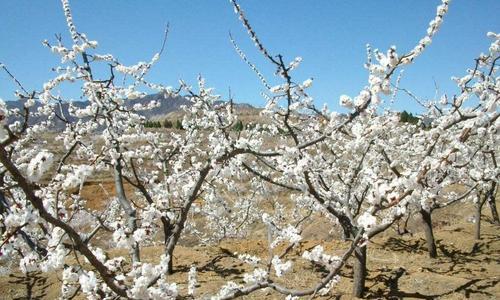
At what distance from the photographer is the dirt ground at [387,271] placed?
10125mm

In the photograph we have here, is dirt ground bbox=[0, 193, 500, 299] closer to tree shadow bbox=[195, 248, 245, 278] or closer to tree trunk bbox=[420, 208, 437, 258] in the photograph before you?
tree shadow bbox=[195, 248, 245, 278]

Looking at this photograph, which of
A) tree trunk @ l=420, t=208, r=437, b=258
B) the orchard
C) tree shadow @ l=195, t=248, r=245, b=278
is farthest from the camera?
tree trunk @ l=420, t=208, r=437, b=258

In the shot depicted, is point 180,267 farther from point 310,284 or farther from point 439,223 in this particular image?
Answer: point 439,223

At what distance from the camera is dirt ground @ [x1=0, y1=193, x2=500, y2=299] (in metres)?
10.1

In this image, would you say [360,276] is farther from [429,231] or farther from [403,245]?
[403,245]

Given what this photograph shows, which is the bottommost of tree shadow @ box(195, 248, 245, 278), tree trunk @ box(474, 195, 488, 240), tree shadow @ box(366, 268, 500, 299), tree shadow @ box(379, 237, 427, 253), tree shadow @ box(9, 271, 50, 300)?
tree shadow @ box(9, 271, 50, 300)

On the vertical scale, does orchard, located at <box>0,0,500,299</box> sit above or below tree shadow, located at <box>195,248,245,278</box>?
above

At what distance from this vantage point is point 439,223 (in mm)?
24703

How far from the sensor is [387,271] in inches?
474

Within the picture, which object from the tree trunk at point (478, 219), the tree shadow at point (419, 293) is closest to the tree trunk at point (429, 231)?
the tree shadow at point (419, 293)

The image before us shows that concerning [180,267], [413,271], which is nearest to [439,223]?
[413,271]

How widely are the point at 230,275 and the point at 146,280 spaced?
8906 millimetres

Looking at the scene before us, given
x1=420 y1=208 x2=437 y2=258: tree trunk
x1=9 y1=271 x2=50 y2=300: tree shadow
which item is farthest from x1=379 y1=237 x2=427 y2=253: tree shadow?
x1=9 y1=271 x2=50 y2=300: tree shadow

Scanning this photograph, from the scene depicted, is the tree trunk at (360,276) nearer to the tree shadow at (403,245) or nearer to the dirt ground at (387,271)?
the dirt ground at (387,271)
